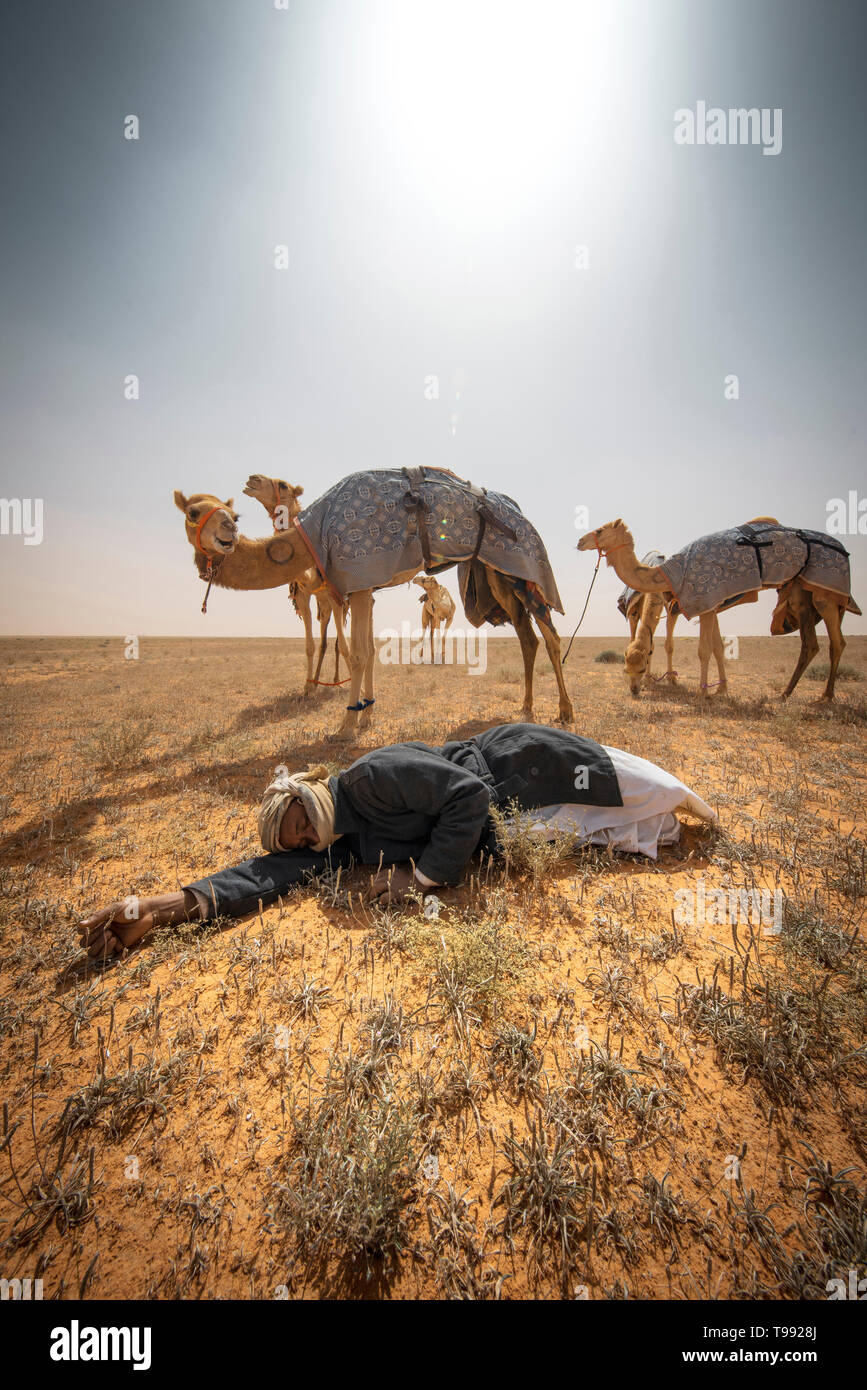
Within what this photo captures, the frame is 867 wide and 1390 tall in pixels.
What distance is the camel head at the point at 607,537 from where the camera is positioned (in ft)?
26.9

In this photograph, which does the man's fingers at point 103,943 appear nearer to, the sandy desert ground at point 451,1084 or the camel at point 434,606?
the sandy desert ground at point 451,1084

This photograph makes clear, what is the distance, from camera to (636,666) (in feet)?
30.7

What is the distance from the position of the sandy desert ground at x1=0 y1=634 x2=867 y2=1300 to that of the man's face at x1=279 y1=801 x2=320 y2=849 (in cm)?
30

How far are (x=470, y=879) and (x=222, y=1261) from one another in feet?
6.39

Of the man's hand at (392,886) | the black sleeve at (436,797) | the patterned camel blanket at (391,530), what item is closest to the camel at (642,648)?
the patterned camel blanket at (391,530)

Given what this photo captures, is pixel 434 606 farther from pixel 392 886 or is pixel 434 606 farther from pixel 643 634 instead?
pixel 392 886

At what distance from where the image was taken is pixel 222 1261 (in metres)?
1.13

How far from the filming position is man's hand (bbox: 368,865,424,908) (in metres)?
2.59

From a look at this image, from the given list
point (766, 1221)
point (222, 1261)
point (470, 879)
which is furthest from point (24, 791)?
point (766, 1221)

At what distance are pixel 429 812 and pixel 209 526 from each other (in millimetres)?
4253

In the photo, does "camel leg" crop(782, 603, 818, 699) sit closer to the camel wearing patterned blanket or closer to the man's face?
the camel wearing patterned blanket

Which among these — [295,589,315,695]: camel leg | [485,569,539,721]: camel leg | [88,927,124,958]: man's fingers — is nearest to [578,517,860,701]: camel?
[485,569,539,721]: camel leg

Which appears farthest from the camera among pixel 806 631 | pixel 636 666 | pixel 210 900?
pixel 636 666

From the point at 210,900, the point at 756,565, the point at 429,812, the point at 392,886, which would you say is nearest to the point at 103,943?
the point at 210,900
